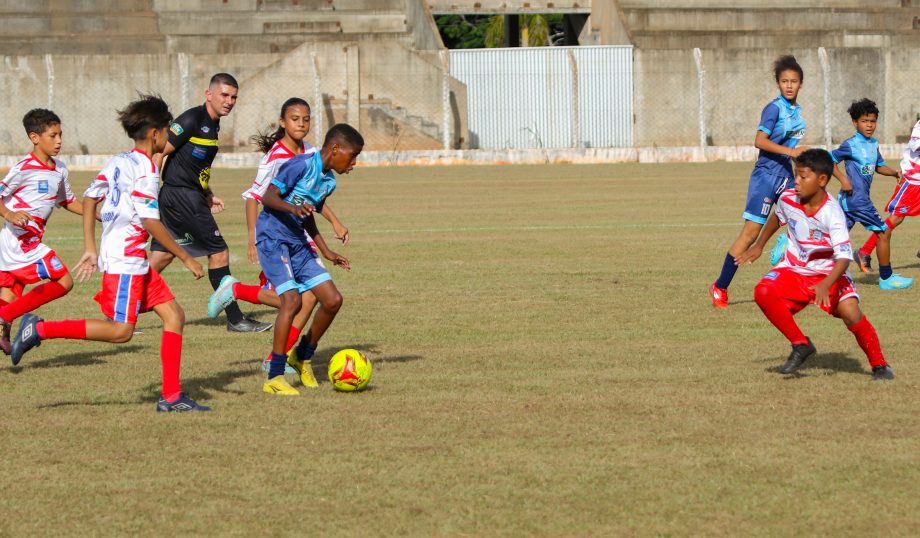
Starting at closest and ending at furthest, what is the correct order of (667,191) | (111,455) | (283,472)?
1. (283,472)
2. (111,455)
3. (667,191)

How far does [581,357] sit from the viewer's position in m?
8.76

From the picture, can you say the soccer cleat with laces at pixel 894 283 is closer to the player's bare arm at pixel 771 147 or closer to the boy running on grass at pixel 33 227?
the player's bare arm at pixel 771 147

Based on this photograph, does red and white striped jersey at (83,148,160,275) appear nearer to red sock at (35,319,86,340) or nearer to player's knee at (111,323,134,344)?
player's knee at (111,323,134,344)

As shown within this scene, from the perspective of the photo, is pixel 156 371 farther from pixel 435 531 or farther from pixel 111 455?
pixel 435 531

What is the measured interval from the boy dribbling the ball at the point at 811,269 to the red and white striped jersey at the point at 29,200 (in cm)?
513

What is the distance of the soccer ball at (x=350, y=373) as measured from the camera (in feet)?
25.4

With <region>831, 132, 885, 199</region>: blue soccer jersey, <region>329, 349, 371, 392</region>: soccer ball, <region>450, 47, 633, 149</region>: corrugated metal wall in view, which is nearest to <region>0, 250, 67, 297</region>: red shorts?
<region>329, 349, 371, 392</region>: soccer ball

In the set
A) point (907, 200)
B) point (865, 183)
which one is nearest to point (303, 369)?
point (865, 183)

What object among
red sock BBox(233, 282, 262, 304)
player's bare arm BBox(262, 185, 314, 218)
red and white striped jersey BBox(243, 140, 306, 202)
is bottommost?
red sock BBox(233, 282, 262, 304)

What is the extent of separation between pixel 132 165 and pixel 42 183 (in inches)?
98.2

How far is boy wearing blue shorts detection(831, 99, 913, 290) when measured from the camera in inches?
478

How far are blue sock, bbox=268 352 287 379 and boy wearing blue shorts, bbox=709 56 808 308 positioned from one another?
14.8ft

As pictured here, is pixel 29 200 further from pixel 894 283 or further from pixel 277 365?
pixel 894 283

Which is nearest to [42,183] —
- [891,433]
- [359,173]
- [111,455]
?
[111,455]
